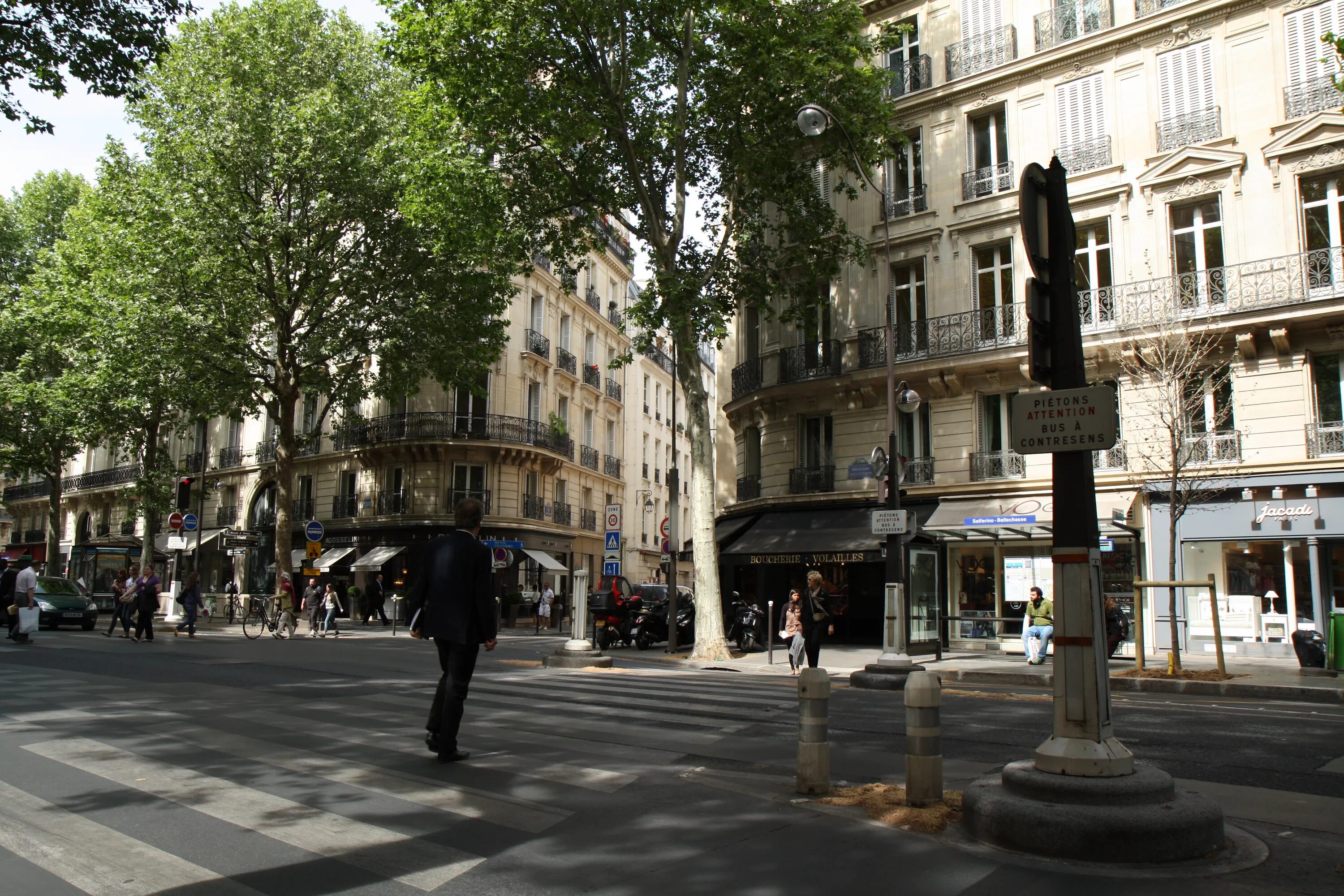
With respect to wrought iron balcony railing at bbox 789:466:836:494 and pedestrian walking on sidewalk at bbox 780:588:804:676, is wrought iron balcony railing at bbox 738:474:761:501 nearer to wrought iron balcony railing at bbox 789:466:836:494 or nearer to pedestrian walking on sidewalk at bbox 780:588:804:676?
wrought iron balcony railing at bbox 789:466:836:494

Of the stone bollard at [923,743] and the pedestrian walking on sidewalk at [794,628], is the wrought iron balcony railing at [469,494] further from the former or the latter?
the stone bollard at [923,743]

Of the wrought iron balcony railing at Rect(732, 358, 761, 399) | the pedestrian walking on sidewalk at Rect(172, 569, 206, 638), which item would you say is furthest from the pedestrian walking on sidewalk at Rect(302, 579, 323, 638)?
the wrought iron balcony railing at Rect(732, 358, 761, 399)

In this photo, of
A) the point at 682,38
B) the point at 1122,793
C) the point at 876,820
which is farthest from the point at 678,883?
the point at 682,38

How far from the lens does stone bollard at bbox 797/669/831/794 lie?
5.79 m

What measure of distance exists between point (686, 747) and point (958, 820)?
285cm

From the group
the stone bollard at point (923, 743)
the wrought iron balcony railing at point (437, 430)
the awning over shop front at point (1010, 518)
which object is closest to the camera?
the stone bollard at point (923, 743)

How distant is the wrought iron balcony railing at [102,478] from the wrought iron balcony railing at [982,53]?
43.2m

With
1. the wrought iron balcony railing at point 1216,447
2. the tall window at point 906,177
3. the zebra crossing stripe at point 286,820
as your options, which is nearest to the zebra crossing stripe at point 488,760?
the zebra crossing stripe at point 286,820

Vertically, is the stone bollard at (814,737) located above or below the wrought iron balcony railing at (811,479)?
below

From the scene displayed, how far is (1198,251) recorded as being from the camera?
21500 mm

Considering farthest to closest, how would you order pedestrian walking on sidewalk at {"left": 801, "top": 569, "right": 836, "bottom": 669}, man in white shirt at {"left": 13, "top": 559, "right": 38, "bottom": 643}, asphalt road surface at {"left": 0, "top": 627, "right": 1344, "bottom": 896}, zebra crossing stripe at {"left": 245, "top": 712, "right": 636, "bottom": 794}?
1. man in white shirt at {"left": 13, "top": 559, "right": 38, "bottom": 643}
2. pedestrian walking on sidewalk at {"left": 801, "top": 569, "right": 836, "bottom": 669}
3. zebra crossing stripe at {"left": 245, "top": 712, "right": 636, "bottom": 794}
4. asphalt road surface at {"left": 0, "top": 627, "right": 1344, "bottom": 896}

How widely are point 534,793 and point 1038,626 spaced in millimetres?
14189

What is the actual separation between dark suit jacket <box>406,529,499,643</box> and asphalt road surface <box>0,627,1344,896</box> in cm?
90

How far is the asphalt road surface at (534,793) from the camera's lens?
421 centimetres
